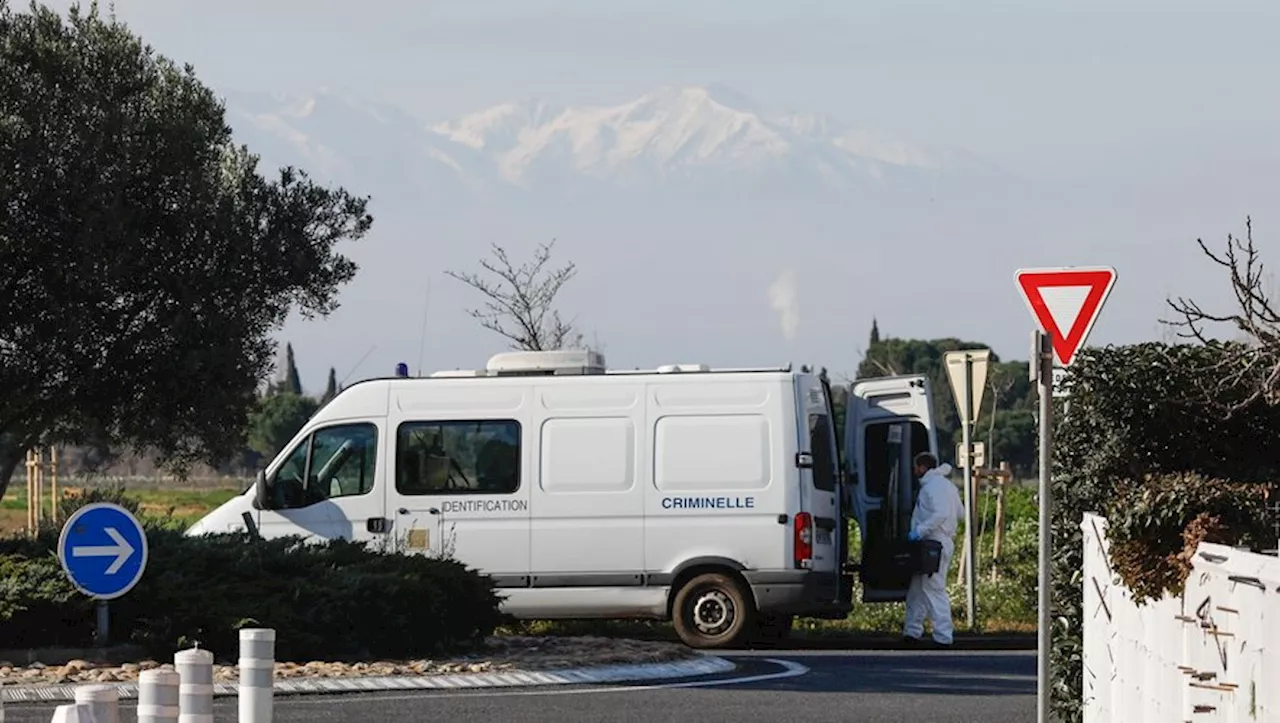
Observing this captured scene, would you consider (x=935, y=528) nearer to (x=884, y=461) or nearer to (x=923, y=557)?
(x=923, y=557)

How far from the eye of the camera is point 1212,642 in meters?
9.49

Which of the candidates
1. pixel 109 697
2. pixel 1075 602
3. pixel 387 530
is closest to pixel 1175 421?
pixel 1075 602

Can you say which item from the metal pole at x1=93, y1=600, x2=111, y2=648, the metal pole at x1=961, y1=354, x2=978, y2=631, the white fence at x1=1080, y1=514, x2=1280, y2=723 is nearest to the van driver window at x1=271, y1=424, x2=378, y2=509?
the metal pole at x1=93, y1=600, x2=111, y2=648

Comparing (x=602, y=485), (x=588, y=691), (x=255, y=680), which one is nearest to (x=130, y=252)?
(x=602, y=485)

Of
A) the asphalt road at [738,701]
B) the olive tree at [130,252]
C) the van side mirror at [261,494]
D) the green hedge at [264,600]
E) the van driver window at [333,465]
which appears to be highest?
the olive tree at [130,252]

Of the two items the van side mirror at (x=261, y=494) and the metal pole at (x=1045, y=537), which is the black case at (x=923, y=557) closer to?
the van side mirror at (x=261, y=494)

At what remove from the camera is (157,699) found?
983cm

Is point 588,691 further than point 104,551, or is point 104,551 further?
point 588,691

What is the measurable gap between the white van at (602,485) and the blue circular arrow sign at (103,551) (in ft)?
17.1

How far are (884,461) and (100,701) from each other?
14.7 meters

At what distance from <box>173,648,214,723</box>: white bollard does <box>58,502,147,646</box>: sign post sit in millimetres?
5390

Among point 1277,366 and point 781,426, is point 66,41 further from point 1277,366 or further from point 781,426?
point 1277,366

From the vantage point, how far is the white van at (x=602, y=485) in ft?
70.2

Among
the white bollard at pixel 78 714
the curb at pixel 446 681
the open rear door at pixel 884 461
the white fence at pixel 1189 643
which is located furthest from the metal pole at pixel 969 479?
the white bollard at pixel 78 714
